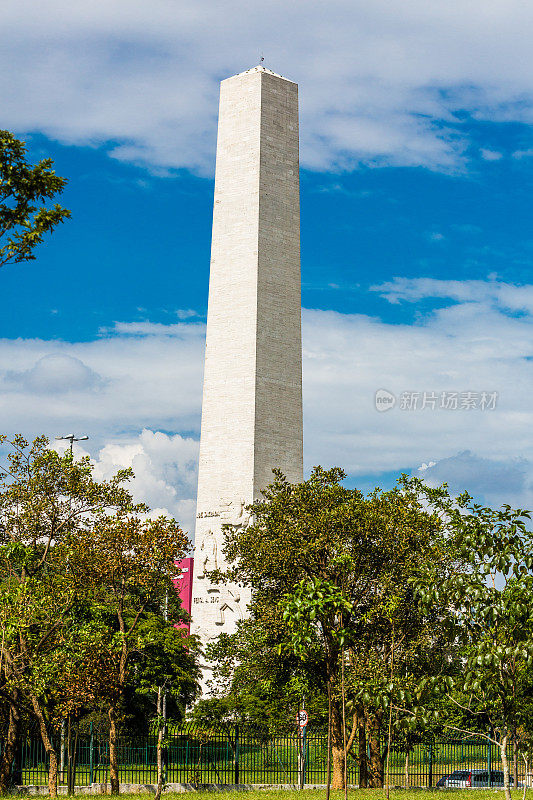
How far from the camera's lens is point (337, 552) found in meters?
25.2

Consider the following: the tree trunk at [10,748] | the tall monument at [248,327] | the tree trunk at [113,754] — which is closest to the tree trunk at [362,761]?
the tree trunk at [113,754]

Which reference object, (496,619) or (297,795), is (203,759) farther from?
(496,619)

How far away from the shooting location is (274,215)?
147 ft

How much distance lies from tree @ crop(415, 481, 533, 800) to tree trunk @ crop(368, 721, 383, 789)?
16639 mm

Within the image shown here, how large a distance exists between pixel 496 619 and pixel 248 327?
3086 cm

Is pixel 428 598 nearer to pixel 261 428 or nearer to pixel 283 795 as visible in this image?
pixel 283 795

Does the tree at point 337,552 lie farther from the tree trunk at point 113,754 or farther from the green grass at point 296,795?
the tree trunk at point 113,754

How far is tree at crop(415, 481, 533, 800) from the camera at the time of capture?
12.8m

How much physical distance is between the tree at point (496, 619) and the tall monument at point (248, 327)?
1101 inches

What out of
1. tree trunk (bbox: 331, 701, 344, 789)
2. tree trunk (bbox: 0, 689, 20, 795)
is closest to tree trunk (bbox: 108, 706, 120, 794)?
tree trunk (bbox: 0, 689, 20, 795)

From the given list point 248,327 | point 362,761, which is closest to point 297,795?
point 362,761

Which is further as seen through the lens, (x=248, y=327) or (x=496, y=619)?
(x=248, y=327)

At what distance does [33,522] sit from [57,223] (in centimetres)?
1321

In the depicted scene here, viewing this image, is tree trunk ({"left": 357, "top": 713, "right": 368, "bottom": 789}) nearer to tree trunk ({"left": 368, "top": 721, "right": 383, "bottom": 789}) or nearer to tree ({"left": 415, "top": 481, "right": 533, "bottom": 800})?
tree trunk ({"left": 368, "top": 721, "right": 383, "bottom": 789})
